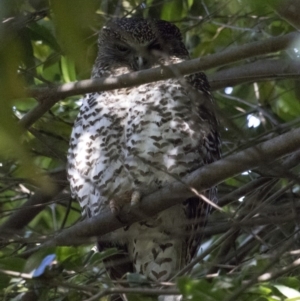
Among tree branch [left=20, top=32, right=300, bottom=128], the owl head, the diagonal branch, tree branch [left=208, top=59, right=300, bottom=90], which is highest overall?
the owl head

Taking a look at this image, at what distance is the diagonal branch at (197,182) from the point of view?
5.33 feet

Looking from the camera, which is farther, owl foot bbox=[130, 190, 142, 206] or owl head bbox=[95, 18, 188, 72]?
owl head bbox=[95, 18, 188, 72]

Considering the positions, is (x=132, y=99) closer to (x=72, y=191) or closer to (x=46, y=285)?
(x=72, y=191)

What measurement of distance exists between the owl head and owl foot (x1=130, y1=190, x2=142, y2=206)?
878 mm

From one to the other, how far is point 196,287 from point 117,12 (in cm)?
220

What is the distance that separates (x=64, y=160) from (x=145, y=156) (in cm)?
42

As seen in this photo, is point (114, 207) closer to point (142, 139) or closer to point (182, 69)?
point (142, 139)

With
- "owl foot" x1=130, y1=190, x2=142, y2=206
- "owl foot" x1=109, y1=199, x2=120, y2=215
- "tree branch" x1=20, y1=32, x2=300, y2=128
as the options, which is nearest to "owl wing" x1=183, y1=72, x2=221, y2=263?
"owl foot" x1=130, y1=190, x2=142, y2=206

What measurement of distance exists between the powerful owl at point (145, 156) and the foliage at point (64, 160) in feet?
0.46

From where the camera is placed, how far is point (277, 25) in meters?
3.40

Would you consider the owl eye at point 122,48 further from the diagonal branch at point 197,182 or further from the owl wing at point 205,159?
the diagonal branch at point 197,182

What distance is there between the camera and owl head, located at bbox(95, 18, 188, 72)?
11.7 ft

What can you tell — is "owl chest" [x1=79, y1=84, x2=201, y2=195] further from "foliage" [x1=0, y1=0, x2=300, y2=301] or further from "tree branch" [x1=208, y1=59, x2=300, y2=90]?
"tree branch" [x1=208, y1=59, x2=300, y2=90]

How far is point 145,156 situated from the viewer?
9.77 ft
